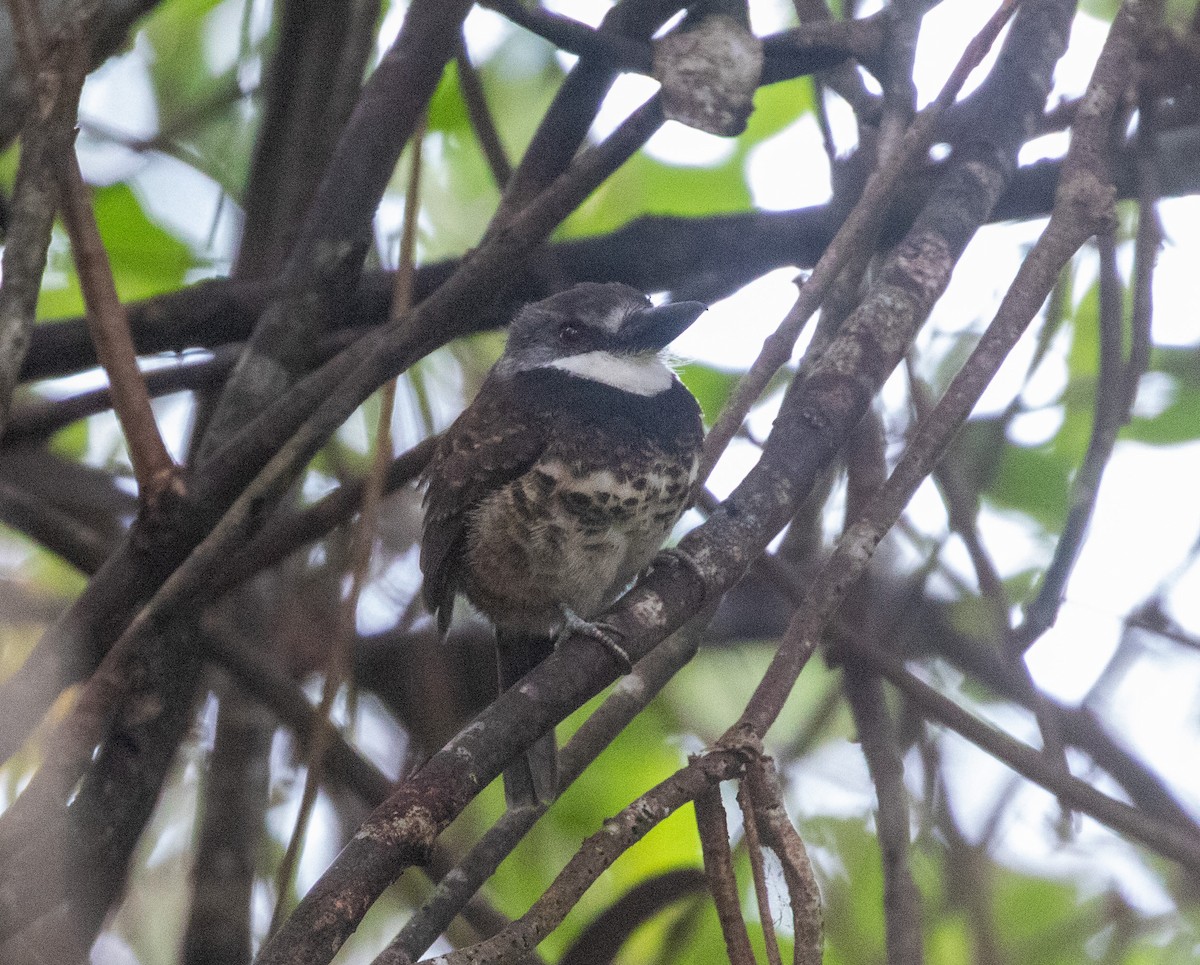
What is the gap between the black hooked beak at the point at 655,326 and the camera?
Answer: 2.23 meters

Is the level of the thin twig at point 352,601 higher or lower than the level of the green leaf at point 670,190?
lower

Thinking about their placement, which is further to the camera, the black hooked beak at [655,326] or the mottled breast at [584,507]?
the black hooked beak at [655,326]

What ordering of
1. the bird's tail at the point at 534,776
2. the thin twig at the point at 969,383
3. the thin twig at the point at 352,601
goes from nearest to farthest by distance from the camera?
1. the thin twig at the point at 969,383
2. the thin twig at the point at 352,601
3. the bird's tail at the point at 534,776

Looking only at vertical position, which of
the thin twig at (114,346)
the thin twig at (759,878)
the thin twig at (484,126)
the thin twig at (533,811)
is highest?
the thin twig at (484,126)

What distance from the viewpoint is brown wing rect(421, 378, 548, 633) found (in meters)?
2.12

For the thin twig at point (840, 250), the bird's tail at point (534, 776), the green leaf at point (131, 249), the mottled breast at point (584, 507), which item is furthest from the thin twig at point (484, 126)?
the bird's tail at point (534, 776)

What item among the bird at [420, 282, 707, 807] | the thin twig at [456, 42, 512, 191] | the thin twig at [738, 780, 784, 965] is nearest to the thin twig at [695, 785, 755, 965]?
the thin twig at [738, 780, 784, 965]

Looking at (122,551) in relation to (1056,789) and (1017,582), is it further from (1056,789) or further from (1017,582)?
(1017,582)

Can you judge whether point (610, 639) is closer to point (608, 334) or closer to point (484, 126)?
point (608, 334)

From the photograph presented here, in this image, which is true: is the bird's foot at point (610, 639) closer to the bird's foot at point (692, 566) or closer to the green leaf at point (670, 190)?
the bird's foot at point (692, 566)

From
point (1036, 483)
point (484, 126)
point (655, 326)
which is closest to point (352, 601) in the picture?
point (655, 326)

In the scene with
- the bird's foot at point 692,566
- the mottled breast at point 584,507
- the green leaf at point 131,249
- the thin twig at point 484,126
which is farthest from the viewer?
the green leaf at point 131,249

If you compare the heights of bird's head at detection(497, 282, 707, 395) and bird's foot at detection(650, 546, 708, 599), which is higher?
bird's head at detection(497, 282, 707, 395)

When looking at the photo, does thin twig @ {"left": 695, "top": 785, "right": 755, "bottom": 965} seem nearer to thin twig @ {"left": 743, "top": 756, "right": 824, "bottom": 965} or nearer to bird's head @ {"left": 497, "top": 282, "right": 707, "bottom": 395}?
thin twig @ {"left": 743, "top": 756, "right": 824, "bottom": 965}
